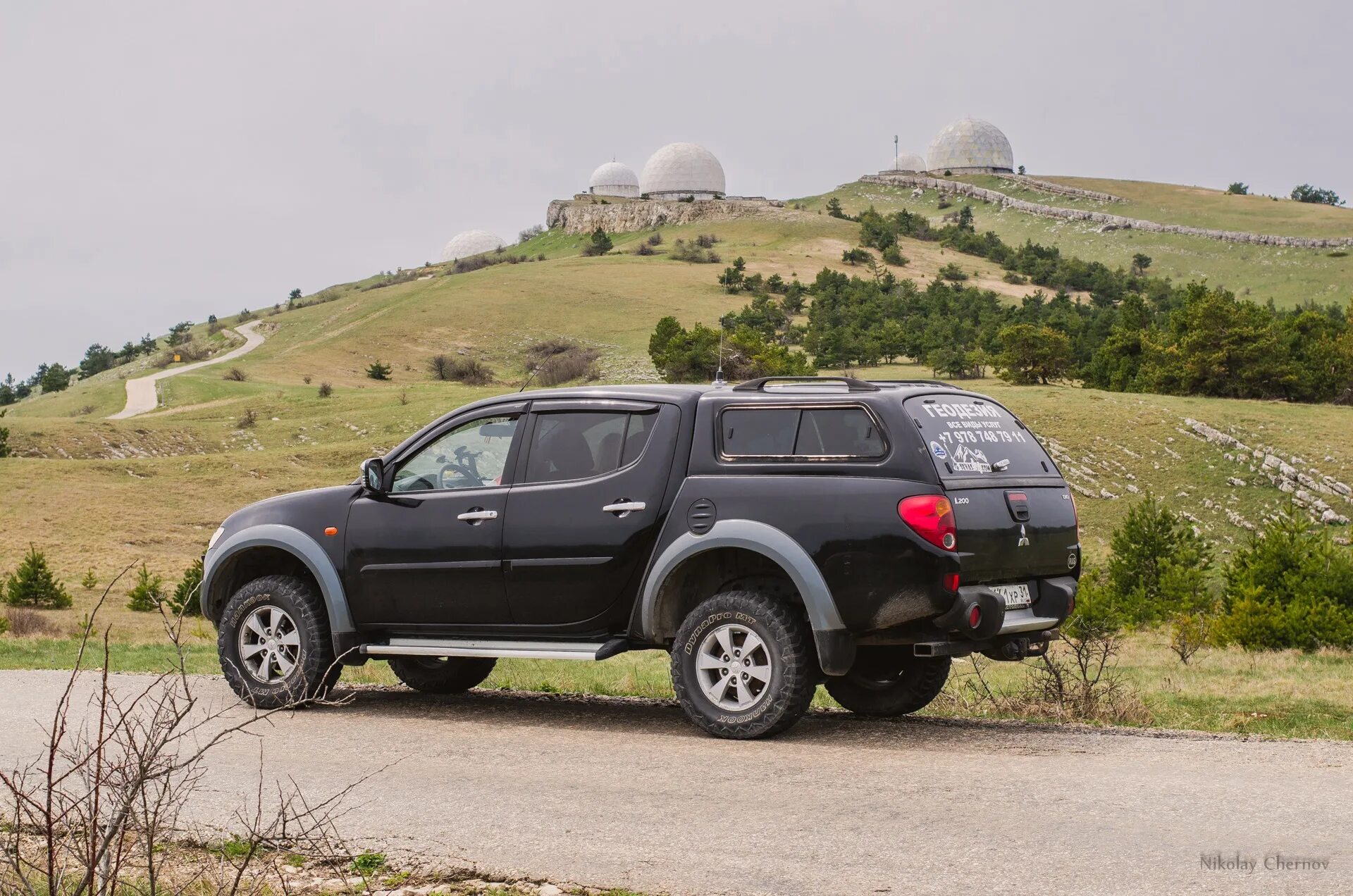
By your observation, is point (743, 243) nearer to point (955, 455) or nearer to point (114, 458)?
point (114, 458)

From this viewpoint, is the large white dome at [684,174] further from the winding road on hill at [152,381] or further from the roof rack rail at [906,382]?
the roof rack rail at [906,382]

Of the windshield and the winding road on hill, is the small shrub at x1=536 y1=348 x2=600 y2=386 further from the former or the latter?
the windshield

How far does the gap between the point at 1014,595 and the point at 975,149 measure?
166381 mm

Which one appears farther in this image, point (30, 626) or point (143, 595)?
point (143, 595)

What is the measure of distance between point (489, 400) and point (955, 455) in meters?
3.23

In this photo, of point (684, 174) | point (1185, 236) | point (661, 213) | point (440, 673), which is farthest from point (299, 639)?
point (684, 174)

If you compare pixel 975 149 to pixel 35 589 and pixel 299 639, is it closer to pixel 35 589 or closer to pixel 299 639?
pixel 35 589

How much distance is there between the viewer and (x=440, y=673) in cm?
1046

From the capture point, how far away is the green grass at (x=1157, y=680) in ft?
30.9

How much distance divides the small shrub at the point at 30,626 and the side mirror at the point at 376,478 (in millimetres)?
14461

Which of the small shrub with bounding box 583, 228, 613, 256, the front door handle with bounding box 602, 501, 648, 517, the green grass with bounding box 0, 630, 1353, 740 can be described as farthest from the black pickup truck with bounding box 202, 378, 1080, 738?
the small shrub with bounding box 583, 228, 613, 256

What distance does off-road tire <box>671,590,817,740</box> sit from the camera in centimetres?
764

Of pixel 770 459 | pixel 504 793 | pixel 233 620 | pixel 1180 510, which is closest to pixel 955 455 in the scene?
pixel 770 459

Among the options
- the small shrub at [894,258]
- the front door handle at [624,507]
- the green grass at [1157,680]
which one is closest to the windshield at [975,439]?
the front door handle at [624,507]
